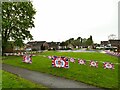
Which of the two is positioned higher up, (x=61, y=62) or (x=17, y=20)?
(x=17, y=20)

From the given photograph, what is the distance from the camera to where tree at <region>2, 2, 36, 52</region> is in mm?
49344

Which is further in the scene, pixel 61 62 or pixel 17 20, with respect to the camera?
pixel 17 20

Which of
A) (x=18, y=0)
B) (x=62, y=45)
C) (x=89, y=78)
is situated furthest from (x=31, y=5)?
(x=62, y=45)

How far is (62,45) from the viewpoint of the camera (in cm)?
14888

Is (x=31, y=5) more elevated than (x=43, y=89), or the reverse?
(x=31, y=5)

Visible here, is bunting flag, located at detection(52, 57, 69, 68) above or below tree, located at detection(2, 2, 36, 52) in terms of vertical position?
below

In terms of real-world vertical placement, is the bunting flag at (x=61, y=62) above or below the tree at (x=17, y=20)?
below

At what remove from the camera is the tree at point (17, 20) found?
49.3 m

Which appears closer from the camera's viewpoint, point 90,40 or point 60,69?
point 60,69

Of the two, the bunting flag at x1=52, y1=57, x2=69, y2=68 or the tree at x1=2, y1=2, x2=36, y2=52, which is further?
the tree at x1=2, y1=2, x2=36, y2=52

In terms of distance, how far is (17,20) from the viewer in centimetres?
4984

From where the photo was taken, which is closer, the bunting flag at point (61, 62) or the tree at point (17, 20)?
the bunting flag at point (61, 62)

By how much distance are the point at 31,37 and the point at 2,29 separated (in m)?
7.38

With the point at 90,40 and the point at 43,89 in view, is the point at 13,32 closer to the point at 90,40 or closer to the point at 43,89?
the point at 43,89
